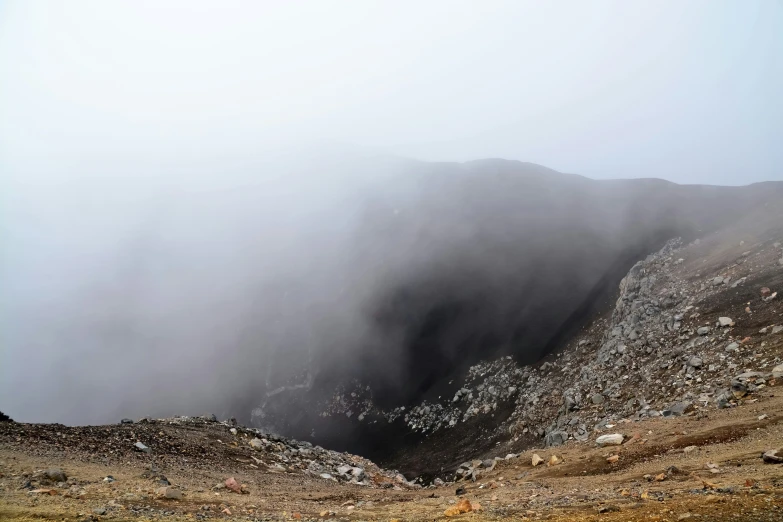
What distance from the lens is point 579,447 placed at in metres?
Result: 22.4

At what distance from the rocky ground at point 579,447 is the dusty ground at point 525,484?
0.09 meters

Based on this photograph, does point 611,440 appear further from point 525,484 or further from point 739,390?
point 739,390

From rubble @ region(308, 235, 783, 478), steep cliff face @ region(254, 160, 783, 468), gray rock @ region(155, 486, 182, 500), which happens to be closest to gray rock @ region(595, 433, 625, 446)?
rubble @ region(308, 235, 783, 478)

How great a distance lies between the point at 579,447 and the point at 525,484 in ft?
21.7

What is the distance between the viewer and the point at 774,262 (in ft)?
109

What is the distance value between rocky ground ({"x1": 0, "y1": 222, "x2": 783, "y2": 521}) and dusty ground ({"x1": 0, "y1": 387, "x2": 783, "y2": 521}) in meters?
0.09

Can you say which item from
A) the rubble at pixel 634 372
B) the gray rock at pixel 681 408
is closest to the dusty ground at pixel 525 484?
the gray rock at pixel 681 408

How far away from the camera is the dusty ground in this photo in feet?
31.8

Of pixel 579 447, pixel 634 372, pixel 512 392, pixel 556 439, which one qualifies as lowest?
pixel 512 392

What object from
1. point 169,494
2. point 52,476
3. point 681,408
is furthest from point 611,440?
point 52,476

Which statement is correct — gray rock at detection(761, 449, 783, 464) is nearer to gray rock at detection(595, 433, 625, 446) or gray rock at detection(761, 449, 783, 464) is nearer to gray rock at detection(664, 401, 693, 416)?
gray rock at detection(595, 433, 625, 446)

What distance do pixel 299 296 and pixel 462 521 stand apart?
92946 mm

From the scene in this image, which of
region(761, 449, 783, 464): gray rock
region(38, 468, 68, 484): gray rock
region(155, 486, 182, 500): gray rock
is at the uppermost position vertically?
region(761, 449, 783, 464): gray rock

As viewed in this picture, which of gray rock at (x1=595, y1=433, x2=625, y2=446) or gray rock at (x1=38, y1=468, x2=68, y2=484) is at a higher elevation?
→ gray rock at (x1=38, y1=468, x2=68, y2=484)
